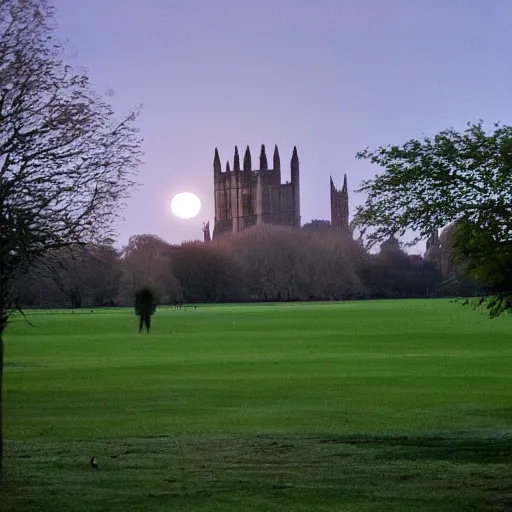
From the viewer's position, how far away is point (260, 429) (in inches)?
556

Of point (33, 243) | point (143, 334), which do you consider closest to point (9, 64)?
point (33, 243)

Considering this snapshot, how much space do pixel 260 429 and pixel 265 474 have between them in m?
4.36

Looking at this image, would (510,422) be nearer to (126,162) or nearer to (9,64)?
(126,162)

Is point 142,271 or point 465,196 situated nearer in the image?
point 465,196

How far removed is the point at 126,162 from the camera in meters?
9.66

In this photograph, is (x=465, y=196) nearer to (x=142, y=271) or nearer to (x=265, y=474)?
(x=265, y=474)

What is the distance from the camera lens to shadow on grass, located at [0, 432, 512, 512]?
27.8ft

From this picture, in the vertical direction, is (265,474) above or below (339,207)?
below

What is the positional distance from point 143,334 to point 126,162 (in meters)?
35.2

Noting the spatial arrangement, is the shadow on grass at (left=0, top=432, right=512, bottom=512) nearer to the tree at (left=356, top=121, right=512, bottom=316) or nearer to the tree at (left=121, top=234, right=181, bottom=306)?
the tree at (left=356, top=121, right=512, bottom=316)

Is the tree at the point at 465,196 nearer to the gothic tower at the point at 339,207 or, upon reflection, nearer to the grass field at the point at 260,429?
the grass field at the point at 260,429

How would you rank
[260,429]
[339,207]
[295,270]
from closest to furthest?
[260,429]
[295,270]
[339,207]

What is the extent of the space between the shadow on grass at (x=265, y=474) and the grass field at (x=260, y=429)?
0.02m

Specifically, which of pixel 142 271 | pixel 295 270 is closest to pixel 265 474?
pixel 142 271
